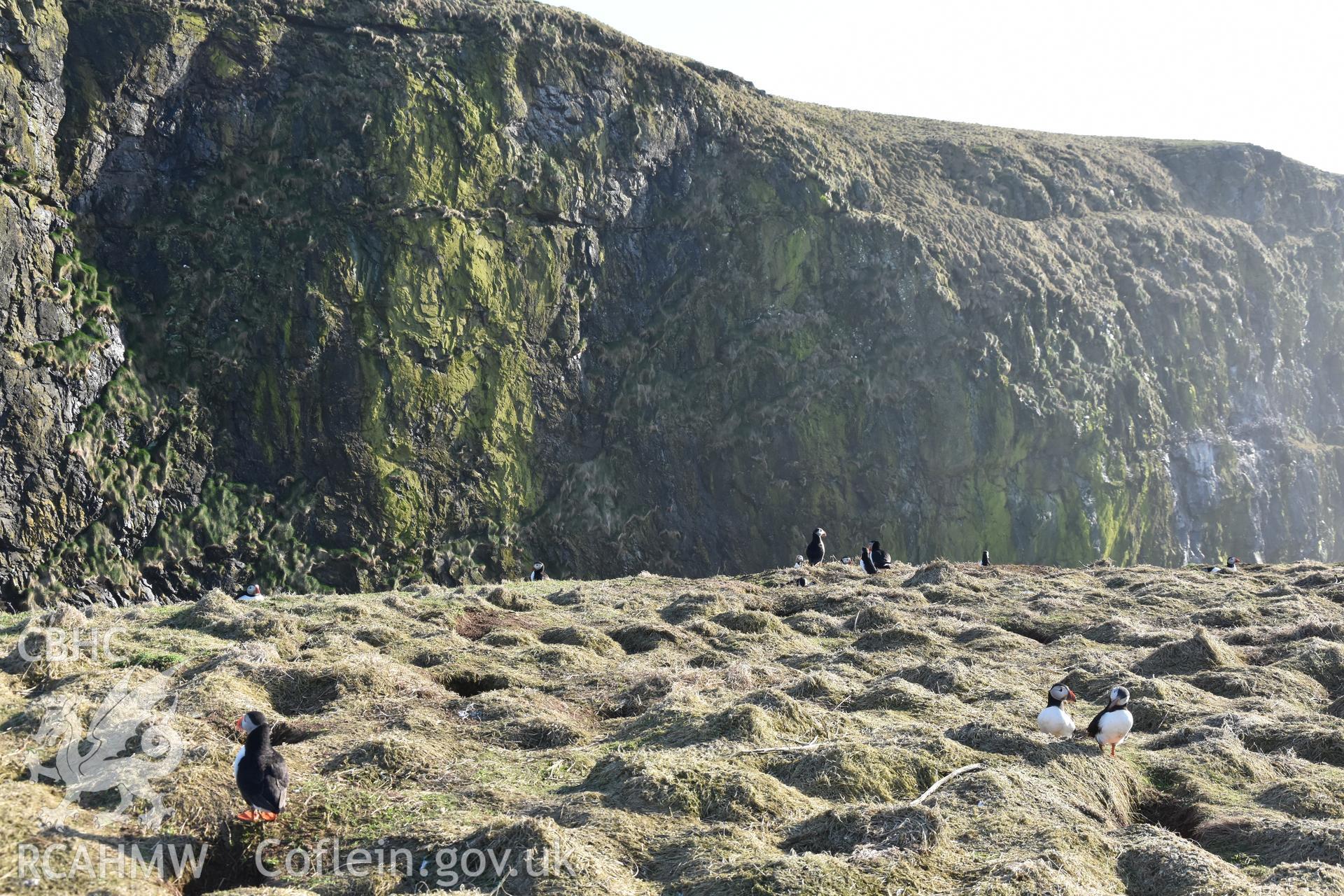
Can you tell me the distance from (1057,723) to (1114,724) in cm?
83

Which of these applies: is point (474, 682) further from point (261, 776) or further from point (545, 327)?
point (545, 327)

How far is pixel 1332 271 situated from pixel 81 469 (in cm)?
9483

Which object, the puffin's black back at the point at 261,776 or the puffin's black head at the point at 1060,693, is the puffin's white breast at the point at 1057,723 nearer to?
the puffin's black head at the point at 1060,693

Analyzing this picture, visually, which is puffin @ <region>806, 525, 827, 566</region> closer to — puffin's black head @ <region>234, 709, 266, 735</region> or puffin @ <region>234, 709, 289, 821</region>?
puffin's black head @ <region>234, 709, 266, 735</region>

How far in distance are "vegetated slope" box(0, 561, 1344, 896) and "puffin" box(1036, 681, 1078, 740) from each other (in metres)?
0.48

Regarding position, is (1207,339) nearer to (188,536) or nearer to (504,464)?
(504,464)

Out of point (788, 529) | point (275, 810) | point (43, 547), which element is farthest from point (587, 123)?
point (275, 810)

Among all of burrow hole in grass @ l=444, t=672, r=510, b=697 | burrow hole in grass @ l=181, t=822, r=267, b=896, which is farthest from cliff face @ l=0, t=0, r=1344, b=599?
burrow hole in grass @ l=181, t=822, r=267, b=896

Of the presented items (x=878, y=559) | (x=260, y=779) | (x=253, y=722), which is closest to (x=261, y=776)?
(x=260, y=779)

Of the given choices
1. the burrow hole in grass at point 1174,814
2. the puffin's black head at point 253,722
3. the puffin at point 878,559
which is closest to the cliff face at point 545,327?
the puffin at point 878,559

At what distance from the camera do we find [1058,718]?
1349 centimetres

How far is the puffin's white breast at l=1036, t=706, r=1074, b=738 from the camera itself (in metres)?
13.5

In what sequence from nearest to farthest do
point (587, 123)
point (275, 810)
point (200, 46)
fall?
point (275, 810) < point (200, 46) < point (587, 123)

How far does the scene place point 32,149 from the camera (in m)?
45.7
